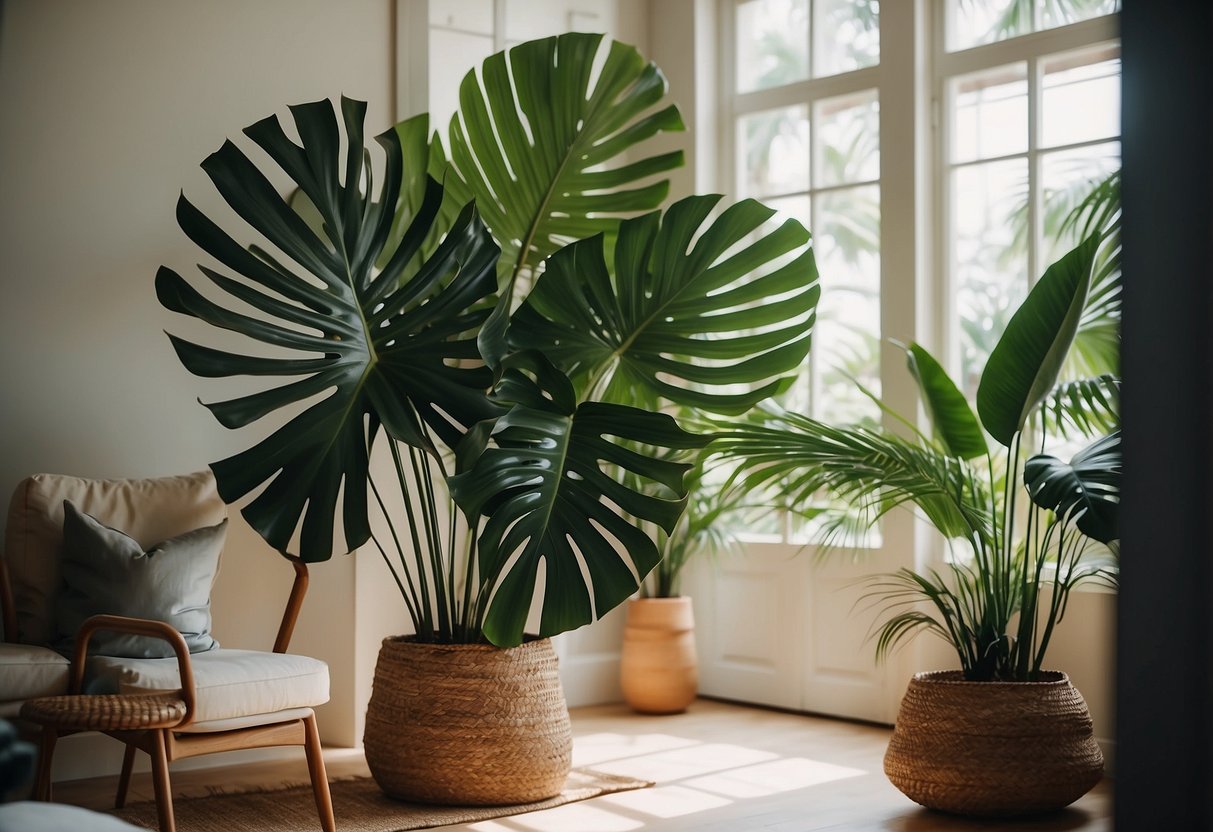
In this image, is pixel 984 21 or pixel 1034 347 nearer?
pixel 1034 347

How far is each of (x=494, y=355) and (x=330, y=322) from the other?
40 cm

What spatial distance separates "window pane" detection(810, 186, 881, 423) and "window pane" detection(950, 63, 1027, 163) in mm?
347

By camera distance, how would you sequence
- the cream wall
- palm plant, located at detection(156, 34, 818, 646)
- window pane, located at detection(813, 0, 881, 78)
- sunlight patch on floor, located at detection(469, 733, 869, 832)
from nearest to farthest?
palm plant, located at detection(156, 34, 818, 646), sunlight patch on floor, located at detection(469, 733, 869, 832), the cream wall, window pane, located at detection(813, 0, 881, 78)

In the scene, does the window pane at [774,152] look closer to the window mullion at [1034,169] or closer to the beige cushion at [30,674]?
the window mullion at [1034,169]

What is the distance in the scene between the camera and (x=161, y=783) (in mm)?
2822

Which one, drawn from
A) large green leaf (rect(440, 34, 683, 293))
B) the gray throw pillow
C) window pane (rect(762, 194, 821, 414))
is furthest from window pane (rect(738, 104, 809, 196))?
the gray throw pillow

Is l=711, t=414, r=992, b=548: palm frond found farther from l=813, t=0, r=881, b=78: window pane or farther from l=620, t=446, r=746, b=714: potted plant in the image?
l=813, t=0, r=881, b=78: window pane

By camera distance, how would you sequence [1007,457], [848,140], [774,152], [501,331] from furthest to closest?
1. [774,152]
2. [848,140]
3. [1007,457]
4. [501,331]

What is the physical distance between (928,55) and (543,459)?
7.46 ft

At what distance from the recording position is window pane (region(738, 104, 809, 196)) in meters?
4.93

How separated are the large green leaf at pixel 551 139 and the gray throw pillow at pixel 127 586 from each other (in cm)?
118

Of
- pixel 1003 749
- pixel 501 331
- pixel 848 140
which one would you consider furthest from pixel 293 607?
pixel 848 140

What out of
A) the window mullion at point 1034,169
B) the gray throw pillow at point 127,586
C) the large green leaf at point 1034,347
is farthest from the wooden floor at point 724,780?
the window mullion at point 1034,169

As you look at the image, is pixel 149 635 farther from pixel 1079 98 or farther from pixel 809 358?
pixel 1079 98
